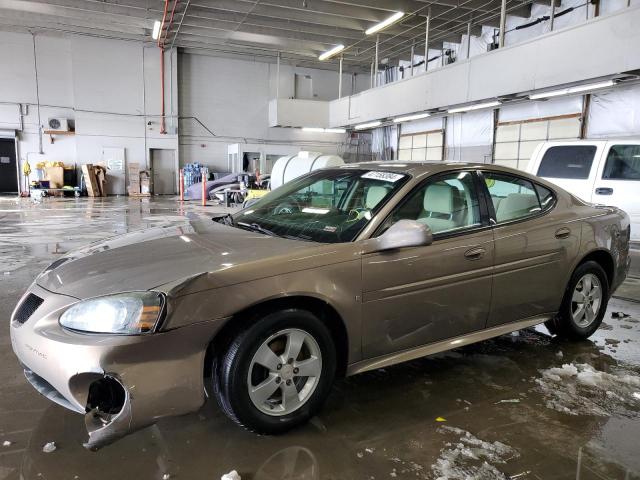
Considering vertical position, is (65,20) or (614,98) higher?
(65,20)

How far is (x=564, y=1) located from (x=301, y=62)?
13042mm

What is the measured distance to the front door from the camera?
2531 mm

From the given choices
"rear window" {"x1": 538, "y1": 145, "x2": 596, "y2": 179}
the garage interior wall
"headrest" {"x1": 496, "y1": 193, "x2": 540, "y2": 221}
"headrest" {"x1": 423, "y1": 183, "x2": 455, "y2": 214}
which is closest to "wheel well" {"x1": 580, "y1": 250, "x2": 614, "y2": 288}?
"headrest" {"x1": 496, "y1": 193, "x2": 540, "y2": 221}

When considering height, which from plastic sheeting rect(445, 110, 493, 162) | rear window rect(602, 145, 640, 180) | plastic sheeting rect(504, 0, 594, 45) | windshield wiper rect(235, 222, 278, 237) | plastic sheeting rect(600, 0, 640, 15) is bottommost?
windshield wiper rect(235, 222, 278, 237)

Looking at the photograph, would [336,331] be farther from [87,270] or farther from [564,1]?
[564,1]

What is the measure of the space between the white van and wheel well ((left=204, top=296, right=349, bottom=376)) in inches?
243

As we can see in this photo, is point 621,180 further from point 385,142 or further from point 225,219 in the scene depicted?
point 385,142

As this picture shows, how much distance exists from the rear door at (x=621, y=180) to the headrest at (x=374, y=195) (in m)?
5.67

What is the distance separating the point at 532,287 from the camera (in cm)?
322

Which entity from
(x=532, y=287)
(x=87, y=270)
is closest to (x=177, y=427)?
(x=87, y=270)

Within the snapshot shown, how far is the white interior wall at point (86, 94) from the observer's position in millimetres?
19938

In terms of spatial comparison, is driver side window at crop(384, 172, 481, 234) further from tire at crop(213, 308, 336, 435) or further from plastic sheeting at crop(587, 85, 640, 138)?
plastic sheeting at crop(587, 85, 640, 138)

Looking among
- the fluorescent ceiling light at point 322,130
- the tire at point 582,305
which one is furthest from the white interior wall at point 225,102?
the tire at point 582,305

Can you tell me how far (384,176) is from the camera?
2.99 meters
